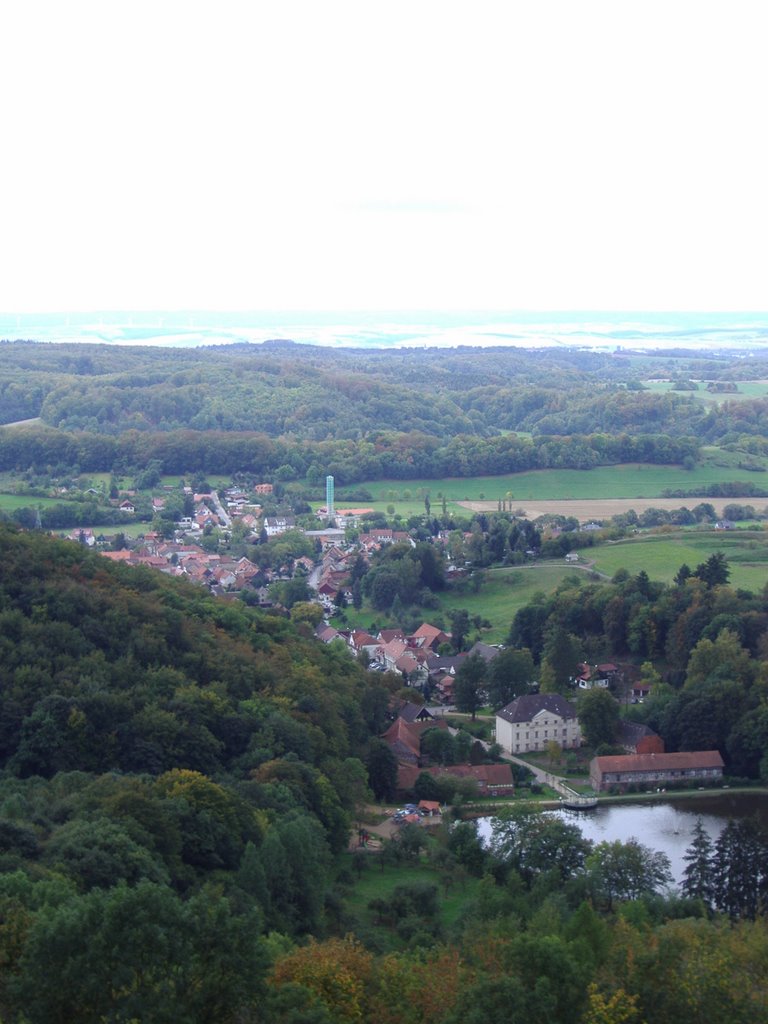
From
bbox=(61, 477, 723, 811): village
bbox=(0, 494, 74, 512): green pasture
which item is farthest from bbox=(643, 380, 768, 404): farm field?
bbox=(0, 494, 74, 512): green pasture

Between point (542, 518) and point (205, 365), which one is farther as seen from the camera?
point (205, 365)

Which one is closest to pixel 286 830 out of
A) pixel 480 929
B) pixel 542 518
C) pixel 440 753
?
pixel 480 929

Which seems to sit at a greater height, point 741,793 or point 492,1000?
point 492,1000

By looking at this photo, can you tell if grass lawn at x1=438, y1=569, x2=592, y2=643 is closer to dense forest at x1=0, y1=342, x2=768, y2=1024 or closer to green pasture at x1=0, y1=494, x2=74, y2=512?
dense forest at x1=0, y1=342, x2=768, y2=1024

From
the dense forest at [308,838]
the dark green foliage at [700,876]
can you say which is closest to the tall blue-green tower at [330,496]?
the dense forest at [308,838]

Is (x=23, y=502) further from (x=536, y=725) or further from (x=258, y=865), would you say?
(x=258, y=865)

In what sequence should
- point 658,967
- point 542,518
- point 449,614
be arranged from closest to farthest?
point 658,967, point 449,614, point 542,518

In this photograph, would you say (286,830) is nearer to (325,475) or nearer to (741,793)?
(741,793)

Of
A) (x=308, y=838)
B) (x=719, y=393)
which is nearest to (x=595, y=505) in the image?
(x=308, y=838)
